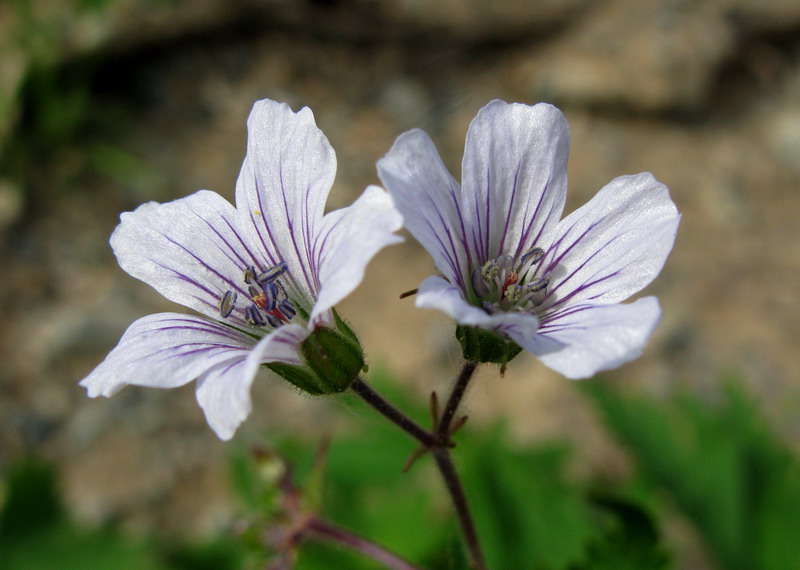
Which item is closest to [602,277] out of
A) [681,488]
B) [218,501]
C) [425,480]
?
[681,488]

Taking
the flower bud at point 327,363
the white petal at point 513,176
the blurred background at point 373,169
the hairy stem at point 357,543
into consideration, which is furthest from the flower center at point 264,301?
the blurred background at point 373,169

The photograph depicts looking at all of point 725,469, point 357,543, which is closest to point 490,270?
point 357,543

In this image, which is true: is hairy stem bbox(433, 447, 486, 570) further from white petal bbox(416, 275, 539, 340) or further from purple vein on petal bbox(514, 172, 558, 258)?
purple vein on petal bbox(514, 172, 558, 258)

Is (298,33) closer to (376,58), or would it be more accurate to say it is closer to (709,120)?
(376,58)

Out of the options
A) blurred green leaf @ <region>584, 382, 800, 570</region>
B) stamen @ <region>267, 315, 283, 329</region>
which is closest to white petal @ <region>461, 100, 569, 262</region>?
stamen @ <region>267, 315, 283, 329</region>

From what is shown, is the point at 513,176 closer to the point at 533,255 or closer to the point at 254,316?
the point at 533,255

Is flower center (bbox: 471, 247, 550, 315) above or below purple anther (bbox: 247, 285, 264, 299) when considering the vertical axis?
below
